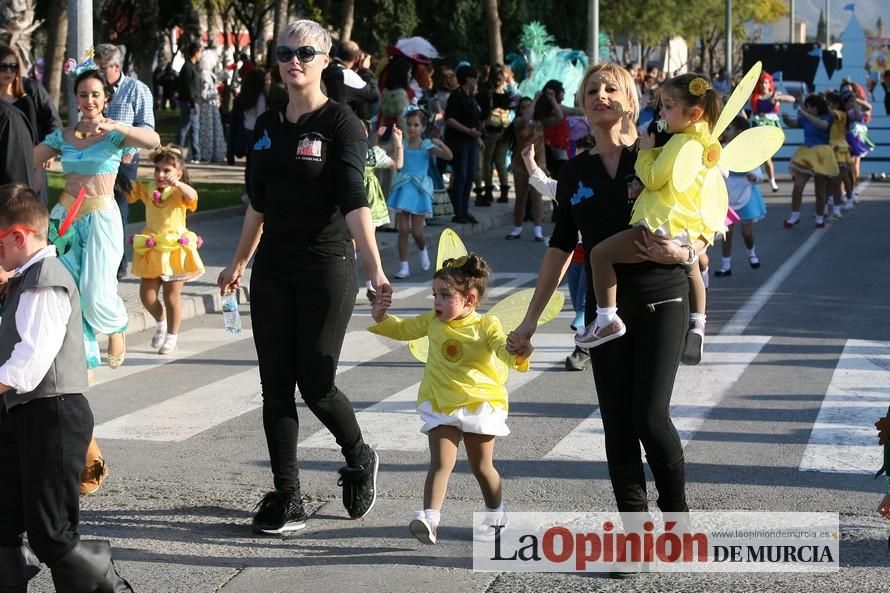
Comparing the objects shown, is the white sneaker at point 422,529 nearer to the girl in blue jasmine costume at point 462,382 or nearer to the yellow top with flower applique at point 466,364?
the girl in blue jasmine costume at point 462,382

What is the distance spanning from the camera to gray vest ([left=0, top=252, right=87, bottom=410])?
457cm

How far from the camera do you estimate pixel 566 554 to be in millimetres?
5707

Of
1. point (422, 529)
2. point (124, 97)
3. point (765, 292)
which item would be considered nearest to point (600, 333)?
point (422, 529)

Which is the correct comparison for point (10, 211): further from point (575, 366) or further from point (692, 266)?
point (575, 366)

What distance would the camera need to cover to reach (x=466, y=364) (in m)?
5.85

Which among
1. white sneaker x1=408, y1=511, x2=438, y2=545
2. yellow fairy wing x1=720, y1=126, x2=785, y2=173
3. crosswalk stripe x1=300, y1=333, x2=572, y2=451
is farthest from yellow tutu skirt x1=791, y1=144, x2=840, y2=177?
white sneaker x1=408, y1=511, x2=438, y2=545

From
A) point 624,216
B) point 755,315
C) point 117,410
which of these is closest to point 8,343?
point 624,216

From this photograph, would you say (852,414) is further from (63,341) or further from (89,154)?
(63,341)

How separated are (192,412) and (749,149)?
4.24 metres

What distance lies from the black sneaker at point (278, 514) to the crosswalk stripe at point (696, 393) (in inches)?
70.1

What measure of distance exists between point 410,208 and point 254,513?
8315mm

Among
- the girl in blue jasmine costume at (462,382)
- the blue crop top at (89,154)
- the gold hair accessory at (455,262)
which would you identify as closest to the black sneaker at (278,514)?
the girl in blue jasmine costume at (462,382)

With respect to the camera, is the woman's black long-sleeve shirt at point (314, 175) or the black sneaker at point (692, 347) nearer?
the black sneaker at point (692, 347)

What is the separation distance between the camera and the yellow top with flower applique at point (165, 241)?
10.5 m
